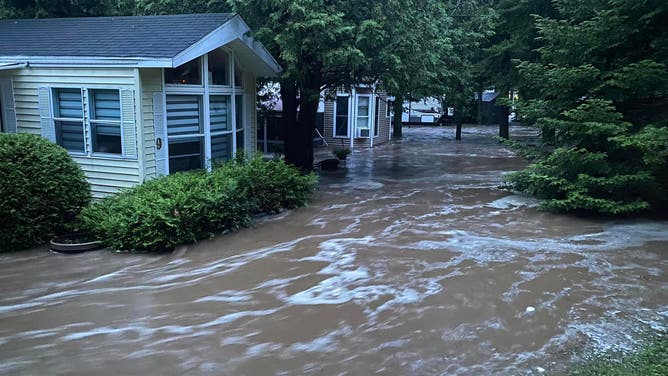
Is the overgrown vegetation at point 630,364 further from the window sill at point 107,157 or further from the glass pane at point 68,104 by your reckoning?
the glass pane at point 68,104

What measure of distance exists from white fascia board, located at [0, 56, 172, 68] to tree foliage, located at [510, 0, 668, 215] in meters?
7.26

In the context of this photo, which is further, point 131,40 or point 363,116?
point 363,116

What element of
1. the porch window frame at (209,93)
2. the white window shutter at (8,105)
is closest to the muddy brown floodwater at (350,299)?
the porch window frame at (209,93)

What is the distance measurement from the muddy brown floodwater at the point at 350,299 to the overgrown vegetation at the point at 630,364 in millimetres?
176

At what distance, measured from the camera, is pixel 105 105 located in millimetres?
10094

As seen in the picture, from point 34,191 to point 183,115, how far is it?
10.7 ft

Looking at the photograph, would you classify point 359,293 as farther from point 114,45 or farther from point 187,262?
point 114,45

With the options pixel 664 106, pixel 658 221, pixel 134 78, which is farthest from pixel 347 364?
pixel 664 106

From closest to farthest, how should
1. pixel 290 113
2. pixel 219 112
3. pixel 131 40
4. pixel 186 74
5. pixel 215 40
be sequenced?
pixel 131 40, pixel 215 40, pixel 186 74, pixel 219 112, pixel 290 113

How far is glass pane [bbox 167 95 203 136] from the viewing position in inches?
410

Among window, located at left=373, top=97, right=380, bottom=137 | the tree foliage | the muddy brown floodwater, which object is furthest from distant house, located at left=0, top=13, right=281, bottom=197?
window, located at left=373, top=97, right=380, bottom=137

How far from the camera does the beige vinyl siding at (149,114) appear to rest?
32.1 feet

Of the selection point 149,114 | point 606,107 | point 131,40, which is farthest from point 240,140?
point 606,107

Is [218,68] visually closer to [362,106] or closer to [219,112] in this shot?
[219,112]
